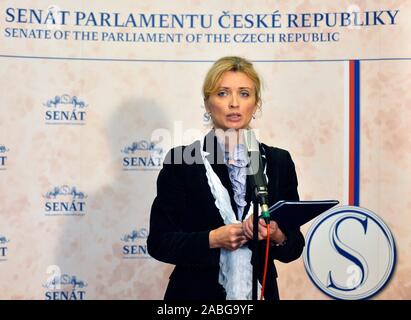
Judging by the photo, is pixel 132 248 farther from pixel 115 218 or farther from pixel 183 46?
pixel 183 46

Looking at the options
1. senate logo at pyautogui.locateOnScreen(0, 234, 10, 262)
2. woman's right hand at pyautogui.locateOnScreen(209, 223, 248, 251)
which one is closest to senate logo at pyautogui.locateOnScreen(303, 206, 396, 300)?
woman's right hand at pyautogui.locateOnScreen(209, 223, 248, 251)

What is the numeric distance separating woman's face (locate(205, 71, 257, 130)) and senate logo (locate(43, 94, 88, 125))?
1.00 m

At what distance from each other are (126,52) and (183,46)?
1.03 ft

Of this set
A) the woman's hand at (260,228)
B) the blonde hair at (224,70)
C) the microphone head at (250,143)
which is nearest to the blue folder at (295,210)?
the woman's hand at (260,228)

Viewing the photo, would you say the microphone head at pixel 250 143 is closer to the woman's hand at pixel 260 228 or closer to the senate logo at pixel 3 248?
the woman's hand at pixel 260 228

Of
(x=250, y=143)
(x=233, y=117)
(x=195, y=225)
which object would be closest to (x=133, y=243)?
(x=195, y=225)

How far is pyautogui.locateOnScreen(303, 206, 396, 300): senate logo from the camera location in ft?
10.5

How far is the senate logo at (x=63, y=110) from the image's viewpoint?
Answer: 3250 mm

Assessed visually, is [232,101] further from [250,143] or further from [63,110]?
[63,110]

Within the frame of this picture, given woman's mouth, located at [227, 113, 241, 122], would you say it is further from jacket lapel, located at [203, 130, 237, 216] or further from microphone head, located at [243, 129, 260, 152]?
microphone head, located at [243, 129, 260, 152]

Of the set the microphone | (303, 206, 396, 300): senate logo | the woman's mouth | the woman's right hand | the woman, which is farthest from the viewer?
(303, 206, 396, 300): senate logo

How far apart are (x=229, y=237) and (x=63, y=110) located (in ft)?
4.91

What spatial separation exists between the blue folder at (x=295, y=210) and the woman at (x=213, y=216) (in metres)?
0.15
